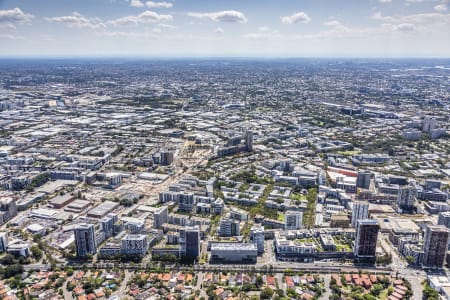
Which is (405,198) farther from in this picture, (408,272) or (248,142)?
(248,142)

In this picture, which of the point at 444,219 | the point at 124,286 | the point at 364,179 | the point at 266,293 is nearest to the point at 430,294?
the point at 266,293

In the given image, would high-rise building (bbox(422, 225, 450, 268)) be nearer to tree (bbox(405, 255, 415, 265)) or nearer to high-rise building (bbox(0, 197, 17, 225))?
tree (bbox(405, 255, 415, 265))

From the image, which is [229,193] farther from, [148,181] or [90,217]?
[90,217]

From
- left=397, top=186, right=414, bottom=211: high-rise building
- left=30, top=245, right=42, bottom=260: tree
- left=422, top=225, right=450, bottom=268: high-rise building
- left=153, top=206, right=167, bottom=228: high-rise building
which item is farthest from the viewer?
left=397, top=186, right=414, bottom=211: high-rise building

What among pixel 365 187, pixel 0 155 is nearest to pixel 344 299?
pixel 365 187

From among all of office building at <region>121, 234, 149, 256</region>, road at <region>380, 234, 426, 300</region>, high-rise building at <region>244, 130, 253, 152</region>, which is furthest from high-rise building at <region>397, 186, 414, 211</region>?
office building at <region>121, 234, 149, 256</region>

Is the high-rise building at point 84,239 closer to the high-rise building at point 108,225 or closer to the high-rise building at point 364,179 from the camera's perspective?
the high-rise building at point 108,225

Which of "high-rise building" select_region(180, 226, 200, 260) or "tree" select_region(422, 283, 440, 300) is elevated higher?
"high-rise building" select_region(180, 226, 200, 260)
